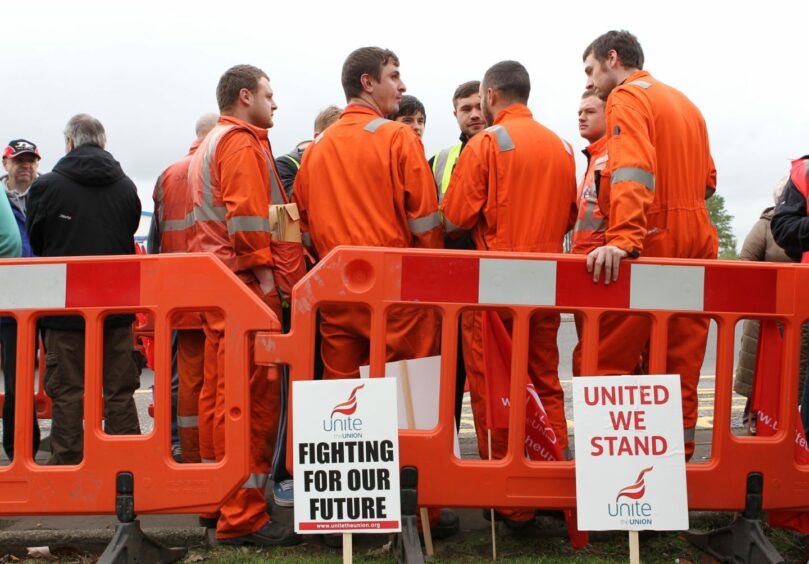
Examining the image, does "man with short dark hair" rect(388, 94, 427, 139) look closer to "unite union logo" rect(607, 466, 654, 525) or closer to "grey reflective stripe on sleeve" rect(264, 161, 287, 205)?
"grey reflective stripe on sleeve" rect(264, 161, 287, 205)

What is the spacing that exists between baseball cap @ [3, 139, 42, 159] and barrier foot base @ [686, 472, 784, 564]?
18.0 ft

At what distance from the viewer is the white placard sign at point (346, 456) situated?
3.44 m

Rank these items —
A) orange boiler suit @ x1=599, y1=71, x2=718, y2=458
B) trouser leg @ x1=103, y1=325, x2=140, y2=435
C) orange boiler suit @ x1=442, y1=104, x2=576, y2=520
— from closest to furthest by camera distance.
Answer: orange boiler suit @ x1=599, y1=71, x2=718, y2=458
orange boiler suit @ x1=442, y1=104, x2=576, y2=520
trouser leg @ x1=103, y1=325, x2=140, y2=435

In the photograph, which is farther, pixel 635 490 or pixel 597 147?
pixel 597 147

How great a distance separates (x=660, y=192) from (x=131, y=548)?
9.10 ft

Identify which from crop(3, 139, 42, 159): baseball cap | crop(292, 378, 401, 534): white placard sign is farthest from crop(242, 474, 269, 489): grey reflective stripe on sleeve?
crop(3, 139, 42, 159): baseball cap

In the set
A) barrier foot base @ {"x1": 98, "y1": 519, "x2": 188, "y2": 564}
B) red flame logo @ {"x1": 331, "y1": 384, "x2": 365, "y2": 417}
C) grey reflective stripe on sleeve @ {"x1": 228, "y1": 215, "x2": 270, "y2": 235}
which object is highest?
grey reflective stripe on sleeve @ {"x1": 228, "y1": 215, "x2": 270, "y2": 235}

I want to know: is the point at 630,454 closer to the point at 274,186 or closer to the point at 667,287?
the point at 667,287

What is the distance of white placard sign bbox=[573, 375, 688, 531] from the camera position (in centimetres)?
345

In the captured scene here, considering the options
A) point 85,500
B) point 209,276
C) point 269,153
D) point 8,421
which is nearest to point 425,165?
point 269,153

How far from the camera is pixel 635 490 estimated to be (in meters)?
3.46

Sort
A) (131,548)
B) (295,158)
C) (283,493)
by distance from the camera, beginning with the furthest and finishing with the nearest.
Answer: (295,158) < (283,493) < (131,548)

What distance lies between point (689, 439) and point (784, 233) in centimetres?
142

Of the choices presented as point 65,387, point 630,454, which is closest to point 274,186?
point 65,387
